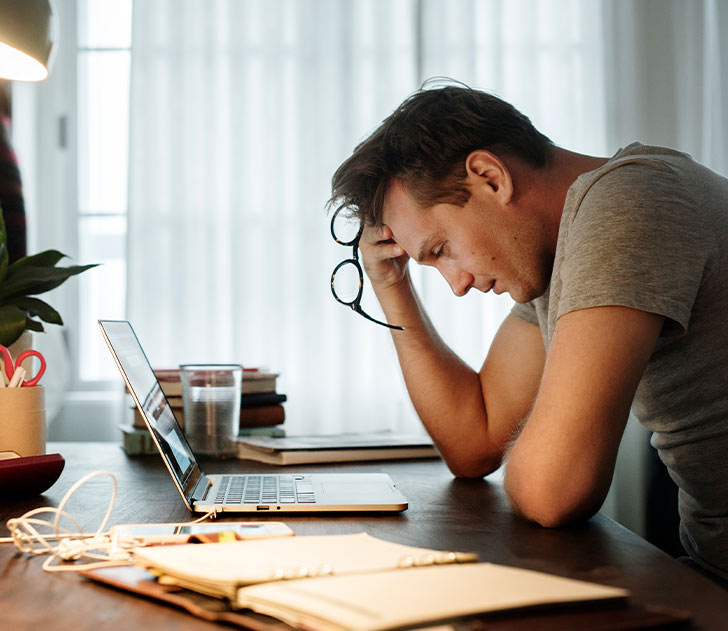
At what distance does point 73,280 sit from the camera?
119 inches

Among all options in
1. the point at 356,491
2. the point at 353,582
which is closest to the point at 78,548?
the point at 353,582

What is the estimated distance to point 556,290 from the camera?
1089 mm

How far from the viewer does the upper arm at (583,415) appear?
2.73 feet

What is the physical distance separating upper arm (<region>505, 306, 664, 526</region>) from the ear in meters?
0.36

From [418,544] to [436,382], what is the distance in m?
0.69

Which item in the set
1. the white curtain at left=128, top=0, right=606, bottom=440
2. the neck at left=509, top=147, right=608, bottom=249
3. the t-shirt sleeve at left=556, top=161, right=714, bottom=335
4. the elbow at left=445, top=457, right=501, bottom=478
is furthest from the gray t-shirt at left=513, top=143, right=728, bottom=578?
the white curtain at left=128, top=0, right=606, bottom=440

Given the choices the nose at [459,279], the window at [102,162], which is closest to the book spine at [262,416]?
the nose at [459,279]

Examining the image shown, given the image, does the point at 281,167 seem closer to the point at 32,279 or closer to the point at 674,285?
the point at 32,279

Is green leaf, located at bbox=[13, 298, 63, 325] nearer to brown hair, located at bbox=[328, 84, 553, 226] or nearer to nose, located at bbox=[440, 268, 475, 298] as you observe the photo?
brown hair, located at bbox=[328, 84, 553, 226]

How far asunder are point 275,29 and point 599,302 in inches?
99.3

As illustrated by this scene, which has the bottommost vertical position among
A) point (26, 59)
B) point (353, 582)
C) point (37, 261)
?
point (353, 582)

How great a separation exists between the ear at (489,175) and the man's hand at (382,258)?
→ 0.24 meters

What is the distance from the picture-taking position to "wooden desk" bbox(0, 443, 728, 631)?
21.4 inches

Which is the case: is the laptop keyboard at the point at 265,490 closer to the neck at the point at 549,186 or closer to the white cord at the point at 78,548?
the white cord at the point at 78,548
